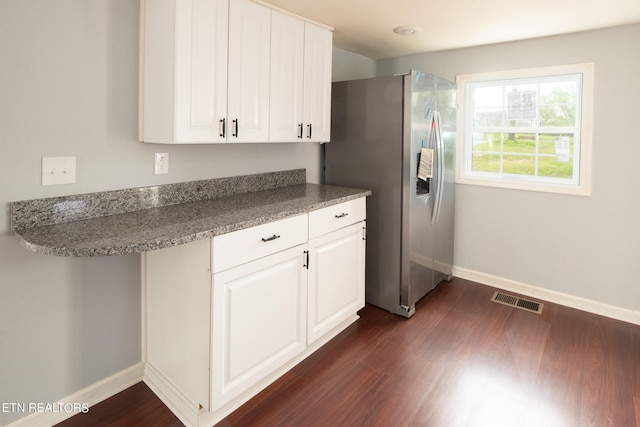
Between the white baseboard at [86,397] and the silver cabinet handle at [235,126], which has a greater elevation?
the silver cabinet handle at [235,126]

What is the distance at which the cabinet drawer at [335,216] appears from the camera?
226 centimetres

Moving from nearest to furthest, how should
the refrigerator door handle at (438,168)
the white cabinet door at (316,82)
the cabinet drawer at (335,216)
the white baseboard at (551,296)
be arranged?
the cabinet drawer at (335,216) → the white cabinet door at (316,82) → the white baseboard at (551,296) → the refrigerator door handle at (438,168)

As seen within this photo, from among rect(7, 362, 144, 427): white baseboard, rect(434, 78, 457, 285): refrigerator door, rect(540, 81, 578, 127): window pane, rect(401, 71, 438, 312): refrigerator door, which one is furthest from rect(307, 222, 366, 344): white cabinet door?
rect(540, 81, 578, 127): window pane

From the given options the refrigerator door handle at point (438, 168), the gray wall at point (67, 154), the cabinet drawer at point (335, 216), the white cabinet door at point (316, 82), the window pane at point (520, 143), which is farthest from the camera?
the window pane at point (520, 143)

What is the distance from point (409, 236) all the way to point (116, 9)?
2.21 meters

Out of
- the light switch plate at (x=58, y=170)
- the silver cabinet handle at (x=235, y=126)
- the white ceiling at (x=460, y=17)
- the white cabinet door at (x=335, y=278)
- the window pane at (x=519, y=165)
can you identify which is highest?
the white ceiling at (x=460, y=17)

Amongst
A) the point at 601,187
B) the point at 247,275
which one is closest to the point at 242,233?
the point at 247,275

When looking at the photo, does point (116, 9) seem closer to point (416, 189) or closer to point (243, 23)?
point (243, 23)

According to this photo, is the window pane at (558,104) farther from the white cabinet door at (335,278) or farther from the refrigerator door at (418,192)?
the white cabinet door at (335,278)

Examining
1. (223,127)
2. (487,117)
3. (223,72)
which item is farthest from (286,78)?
(487,117)

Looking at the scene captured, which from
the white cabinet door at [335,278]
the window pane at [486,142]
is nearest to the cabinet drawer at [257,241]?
the white cabinet door at [335,278]

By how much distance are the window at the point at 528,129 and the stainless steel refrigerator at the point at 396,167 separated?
0.44 m

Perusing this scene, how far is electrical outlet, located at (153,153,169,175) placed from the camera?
2.08 meters

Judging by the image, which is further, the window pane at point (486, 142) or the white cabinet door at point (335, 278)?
the window pane at point (486, 142)
